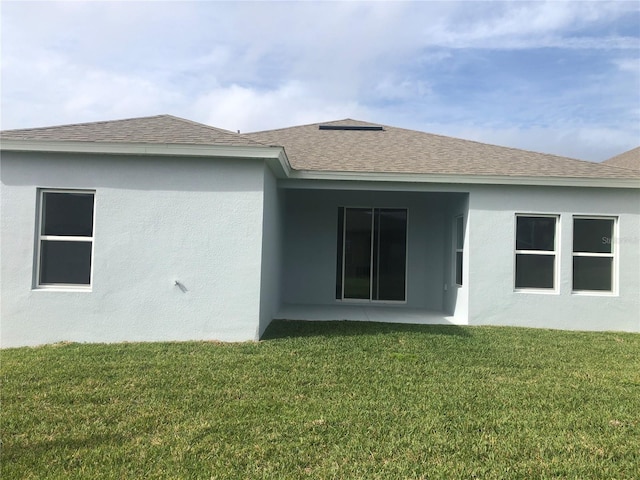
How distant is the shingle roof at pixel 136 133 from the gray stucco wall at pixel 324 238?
13.4 feet

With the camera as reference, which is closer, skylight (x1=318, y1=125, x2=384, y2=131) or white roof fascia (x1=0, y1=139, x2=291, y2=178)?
white roof fascia (x1=0, y1=139, x2=291, y2=178)

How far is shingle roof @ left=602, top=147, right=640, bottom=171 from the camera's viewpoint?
39.3 ft

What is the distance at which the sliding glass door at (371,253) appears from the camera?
1191 cm

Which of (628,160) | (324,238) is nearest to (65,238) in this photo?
(324,238)

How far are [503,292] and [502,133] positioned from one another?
22.2m

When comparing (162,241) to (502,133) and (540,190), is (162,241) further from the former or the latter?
(502,133)

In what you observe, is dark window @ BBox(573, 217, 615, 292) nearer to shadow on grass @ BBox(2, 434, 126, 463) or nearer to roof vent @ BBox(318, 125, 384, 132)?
roof vent @ BBox(318, 125, 384, 132)

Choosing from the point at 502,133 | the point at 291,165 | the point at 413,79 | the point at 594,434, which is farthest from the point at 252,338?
the point at 502,133

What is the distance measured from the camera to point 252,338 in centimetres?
750

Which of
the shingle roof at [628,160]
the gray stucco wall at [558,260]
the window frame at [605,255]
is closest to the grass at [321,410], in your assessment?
the gray stucco wall at [558,260]

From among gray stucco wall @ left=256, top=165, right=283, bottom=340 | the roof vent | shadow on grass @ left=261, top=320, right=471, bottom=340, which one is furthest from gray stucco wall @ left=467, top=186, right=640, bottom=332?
the roof vent

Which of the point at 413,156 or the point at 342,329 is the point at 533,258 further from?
the point at 342,329

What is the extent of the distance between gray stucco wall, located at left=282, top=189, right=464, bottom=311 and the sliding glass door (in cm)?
20

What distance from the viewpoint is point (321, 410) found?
4516 mm
